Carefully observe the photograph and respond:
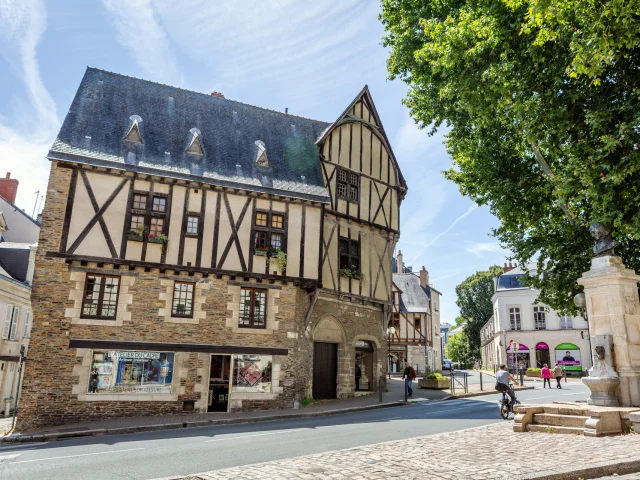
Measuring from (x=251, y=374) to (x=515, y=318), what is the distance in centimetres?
3238

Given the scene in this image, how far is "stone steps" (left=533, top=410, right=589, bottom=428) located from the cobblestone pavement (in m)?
0.45

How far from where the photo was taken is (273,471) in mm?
6371

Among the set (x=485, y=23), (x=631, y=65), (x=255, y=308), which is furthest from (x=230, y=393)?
(x=631, y=65)

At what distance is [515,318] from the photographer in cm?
4200

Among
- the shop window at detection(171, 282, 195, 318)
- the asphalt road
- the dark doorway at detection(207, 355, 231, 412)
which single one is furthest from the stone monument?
the shop window at detection(171, 282, 195, 318)

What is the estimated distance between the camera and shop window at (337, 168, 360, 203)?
65.6 ft

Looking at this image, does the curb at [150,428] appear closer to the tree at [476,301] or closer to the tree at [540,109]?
the tree at [540,109]

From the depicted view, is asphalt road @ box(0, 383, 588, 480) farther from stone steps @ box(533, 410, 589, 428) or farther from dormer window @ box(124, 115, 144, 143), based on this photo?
dormer window @ box(124, 115, 144, 143)

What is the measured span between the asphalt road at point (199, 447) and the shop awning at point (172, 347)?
3.49m

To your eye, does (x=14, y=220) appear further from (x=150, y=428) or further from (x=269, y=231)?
(x=150, y=428)

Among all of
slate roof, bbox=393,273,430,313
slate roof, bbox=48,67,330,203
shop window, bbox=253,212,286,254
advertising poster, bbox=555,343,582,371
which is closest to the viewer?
slate roof, bbox=48,67,330,203

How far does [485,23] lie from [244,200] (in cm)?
962

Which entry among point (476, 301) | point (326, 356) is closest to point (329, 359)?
point (326, 356)

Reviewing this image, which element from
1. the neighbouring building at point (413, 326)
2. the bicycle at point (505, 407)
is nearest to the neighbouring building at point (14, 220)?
the neighbouring building at point (413, 326)
